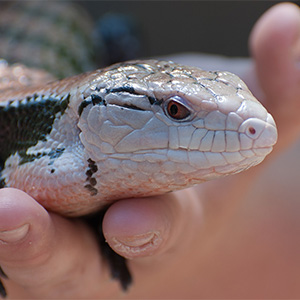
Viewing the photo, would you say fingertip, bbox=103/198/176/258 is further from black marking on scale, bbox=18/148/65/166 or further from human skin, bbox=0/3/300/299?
black marking on scale, bbox=18/148/65/166

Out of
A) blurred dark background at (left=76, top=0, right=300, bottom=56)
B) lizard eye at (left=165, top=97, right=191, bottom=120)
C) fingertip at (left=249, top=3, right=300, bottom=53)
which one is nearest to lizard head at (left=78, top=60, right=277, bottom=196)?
lizard eye at (left=165, top=97, right=191, bottom=120)

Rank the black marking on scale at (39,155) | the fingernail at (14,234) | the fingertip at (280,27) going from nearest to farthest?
1. the fingernail at (14,234)
2. the black marking on scale at (39,155)
3. the fingertip at (280,27)

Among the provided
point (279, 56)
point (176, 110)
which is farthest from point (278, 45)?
point (176, 110)

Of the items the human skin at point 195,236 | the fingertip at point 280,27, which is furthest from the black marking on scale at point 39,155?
the fingertip at point 280,27

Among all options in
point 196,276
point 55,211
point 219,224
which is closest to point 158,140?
point 55,211

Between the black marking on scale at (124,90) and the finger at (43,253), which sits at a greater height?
the black marking on scale at (124,90)

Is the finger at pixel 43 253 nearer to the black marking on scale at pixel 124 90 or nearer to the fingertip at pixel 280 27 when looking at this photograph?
the black marking on scale at pixel 124 90

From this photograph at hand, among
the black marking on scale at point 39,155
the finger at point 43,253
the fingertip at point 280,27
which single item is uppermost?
the fingertip at point 280,27

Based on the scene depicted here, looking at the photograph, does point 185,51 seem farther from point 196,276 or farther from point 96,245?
point 96,245

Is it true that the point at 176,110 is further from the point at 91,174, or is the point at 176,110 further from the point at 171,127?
the point at 91,174
